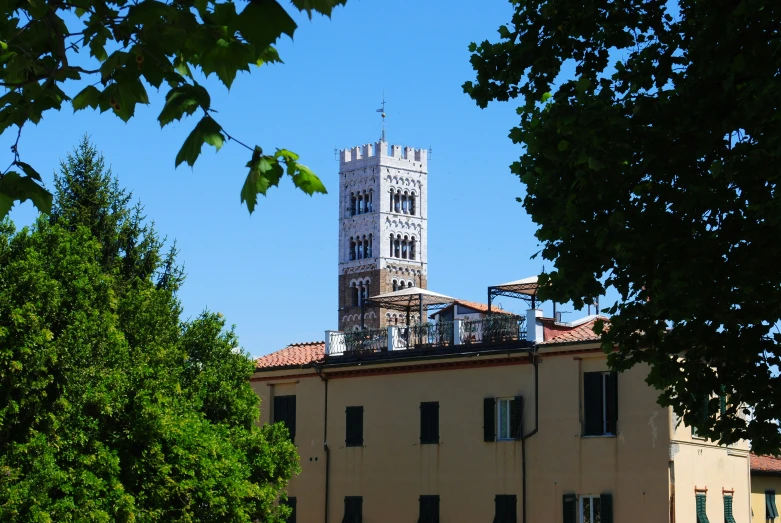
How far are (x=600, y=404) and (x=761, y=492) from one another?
1350 centimetres

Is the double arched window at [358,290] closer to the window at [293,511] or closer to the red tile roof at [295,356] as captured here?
the red tile roof at [295,356]

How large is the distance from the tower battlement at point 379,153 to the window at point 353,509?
94.6 m

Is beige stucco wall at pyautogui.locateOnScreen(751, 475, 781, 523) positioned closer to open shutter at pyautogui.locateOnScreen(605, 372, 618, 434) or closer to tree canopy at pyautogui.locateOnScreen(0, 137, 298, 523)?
open shutter at pyautogui.locateOnScreen(605, 372, 618, 434)

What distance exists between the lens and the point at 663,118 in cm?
1384

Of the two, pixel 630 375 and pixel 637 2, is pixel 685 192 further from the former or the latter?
pixel 630 375

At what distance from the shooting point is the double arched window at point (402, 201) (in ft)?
435

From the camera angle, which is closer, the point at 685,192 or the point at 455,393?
the point at 685,192

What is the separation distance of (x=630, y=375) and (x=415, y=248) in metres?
101

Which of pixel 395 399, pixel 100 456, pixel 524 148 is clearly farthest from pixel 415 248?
pixel 524 148

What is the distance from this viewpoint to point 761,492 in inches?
1721

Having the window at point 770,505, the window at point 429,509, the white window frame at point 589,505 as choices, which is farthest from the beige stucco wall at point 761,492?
the window at point 429,509

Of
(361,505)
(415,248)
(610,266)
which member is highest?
(415,248)

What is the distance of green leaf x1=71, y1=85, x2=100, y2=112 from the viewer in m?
7.23

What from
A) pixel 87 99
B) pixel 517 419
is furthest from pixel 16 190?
pixel 517 419
